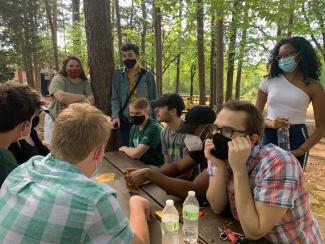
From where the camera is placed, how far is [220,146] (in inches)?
77.5

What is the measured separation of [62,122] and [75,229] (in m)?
0.47

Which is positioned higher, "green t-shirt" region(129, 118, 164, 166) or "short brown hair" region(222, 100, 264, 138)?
"short brown hair" region(222, 100, 264, 138)

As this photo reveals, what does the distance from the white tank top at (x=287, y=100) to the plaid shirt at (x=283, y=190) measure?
1.35 m

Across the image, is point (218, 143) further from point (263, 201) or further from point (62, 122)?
point (62, 122)

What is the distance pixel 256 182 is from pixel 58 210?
106 cm

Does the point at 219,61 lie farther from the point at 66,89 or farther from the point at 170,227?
the point at 170,227

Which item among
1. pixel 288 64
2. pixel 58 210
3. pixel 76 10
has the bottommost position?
pixel 58 210

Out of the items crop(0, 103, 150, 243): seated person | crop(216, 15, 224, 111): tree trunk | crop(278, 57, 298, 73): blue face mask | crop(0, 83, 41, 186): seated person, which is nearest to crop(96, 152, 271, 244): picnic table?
crop(0, 103, 150, 243): seated person

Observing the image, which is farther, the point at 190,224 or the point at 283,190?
the point at 190,224

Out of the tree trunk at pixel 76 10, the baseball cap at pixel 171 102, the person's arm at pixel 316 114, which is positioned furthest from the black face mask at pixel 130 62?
the tree trunk at pixel 76 10

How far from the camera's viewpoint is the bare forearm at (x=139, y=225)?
166cm

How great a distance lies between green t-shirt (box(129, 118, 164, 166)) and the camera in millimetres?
3717

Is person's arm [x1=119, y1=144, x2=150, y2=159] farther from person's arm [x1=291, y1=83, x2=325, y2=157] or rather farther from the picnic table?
person's arm [x1=291, y1=83, x2=325, y2=157]

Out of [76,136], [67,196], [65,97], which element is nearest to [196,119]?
[76,136]
